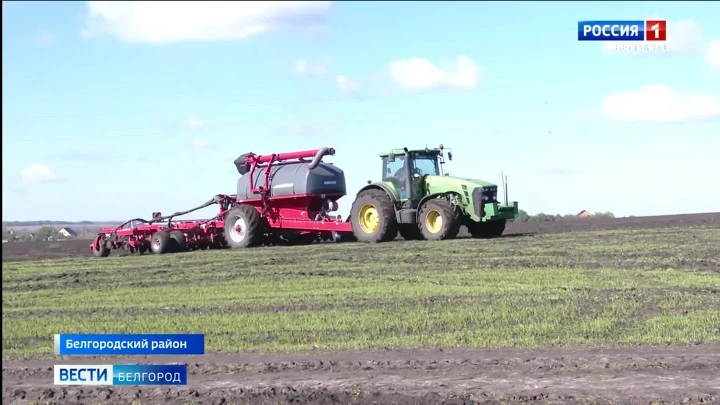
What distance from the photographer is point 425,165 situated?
24344 millimetres

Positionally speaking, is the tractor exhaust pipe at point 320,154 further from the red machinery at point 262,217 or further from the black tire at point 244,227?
the black tire at point 244,227

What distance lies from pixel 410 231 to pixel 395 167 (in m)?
1.86

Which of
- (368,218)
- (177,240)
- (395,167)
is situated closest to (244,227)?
(177,240)

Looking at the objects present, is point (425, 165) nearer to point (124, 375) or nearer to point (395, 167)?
point (395, 167)

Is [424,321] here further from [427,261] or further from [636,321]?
[427,261]

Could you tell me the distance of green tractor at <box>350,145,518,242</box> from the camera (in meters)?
23.2

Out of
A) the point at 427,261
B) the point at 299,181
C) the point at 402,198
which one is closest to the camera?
the point at 427,261

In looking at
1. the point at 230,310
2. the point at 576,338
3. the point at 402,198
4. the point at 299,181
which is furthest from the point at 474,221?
the point at 576,338

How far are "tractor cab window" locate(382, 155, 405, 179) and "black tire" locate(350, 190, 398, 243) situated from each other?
0.53 metres

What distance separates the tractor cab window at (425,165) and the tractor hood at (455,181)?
274 mm

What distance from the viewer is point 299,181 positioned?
26172 millimetres

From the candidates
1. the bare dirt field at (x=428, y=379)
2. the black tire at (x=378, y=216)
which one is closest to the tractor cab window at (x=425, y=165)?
the black tire at (x=378, y=216)

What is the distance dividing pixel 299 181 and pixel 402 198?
350 centimetres

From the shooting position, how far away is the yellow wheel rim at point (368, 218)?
80.5ft
